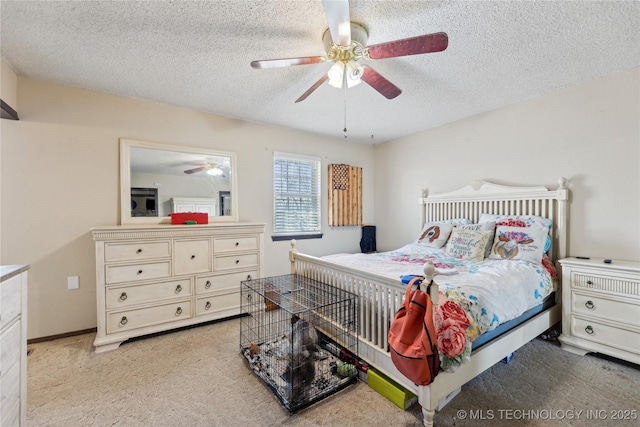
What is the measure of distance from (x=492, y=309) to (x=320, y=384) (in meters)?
1.22

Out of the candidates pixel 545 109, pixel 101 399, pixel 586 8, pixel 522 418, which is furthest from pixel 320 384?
pixel 545 109

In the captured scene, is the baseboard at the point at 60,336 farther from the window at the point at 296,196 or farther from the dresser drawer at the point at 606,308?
the dresser drawer at the point at 606,308

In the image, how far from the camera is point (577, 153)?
2.51 metres

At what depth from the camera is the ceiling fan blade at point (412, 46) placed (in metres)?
1.41

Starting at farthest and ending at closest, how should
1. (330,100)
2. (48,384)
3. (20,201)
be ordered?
(330,100), (20,201), (48,384)

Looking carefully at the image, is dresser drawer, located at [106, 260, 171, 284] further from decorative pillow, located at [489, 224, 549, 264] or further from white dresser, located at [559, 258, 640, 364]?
white dresser, located at [559, 258, 640, 364]

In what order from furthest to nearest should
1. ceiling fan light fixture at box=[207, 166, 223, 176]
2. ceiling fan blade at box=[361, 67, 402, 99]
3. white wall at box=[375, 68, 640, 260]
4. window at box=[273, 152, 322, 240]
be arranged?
window at box=[273, 152, 322, 240] → ceiling fan light fixture at box=[207, 166, 223, 176] → white wall at box=[375, 68, 640, 260] → ceiling fan blade at box=[361, 67, 402, 99]

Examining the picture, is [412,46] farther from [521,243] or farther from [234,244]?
[234,244]

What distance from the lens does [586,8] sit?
156 centimetres

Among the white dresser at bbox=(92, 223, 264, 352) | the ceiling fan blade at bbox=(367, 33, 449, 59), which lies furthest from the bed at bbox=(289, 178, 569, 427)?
the ceiling fan blade at bbox=(367, 33, 449, 59)

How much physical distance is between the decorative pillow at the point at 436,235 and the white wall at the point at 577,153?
26.8 inches

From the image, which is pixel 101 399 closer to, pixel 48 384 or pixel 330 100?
pixel 48 384

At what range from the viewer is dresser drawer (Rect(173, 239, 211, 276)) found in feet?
8.68

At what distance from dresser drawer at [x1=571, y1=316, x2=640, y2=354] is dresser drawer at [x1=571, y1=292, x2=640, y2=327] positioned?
67mm
